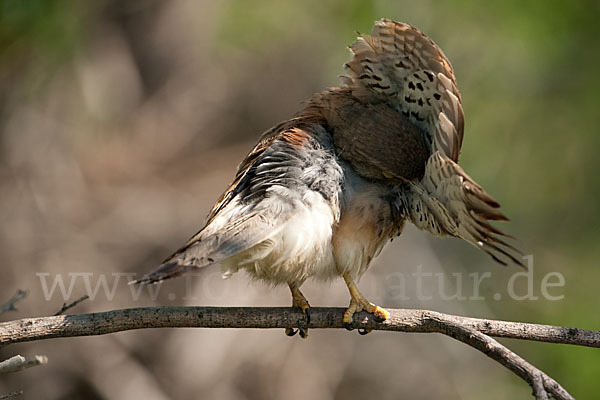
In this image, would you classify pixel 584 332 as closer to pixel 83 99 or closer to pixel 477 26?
pixel 477 26

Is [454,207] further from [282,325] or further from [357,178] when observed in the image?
[282,325]

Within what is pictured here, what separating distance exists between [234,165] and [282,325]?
3.94 metres

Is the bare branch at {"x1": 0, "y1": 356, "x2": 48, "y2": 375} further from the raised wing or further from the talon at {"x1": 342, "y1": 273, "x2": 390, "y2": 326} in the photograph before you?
the raised wing

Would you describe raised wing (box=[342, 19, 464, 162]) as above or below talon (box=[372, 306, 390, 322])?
above

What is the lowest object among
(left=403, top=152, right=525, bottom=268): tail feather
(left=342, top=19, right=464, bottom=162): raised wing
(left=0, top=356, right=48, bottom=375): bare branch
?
(left=0, top=356, right=48, bottom=375): bare branch

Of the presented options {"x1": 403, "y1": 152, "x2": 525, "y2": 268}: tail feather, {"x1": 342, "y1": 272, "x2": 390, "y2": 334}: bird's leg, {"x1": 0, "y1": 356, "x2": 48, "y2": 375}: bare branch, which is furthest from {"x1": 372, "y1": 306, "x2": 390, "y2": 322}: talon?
{"x1": 0, "y1": 356, "x2": 48, "y2": 375}: bare branch

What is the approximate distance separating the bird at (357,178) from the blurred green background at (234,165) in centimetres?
227

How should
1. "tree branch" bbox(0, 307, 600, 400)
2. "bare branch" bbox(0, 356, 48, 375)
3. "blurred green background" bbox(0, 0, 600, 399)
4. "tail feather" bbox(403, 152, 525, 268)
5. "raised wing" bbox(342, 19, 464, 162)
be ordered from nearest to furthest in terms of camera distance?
"bare branch" bbox(0, 356, 48, 375) → "tree branch" bbox(0, 307, 600, 400) → "tail feather" bbox(403, 152, 525, 268) → "raised wing" bbox(342, 19, 464, 162) → "blurred green background" bbox(0, 0, 600, 399)

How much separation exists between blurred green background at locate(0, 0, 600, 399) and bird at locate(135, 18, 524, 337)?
227 cm

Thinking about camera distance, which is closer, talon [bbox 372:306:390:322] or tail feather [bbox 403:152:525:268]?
tail feather [bbox 403:152:525:268]

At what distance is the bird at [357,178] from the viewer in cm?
270

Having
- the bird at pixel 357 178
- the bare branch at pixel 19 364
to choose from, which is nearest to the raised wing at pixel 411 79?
the bird at pixel 357 178

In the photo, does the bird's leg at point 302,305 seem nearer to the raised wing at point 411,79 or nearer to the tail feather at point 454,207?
the tail feather at point 454,207

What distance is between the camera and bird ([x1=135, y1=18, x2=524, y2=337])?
2699 mm
